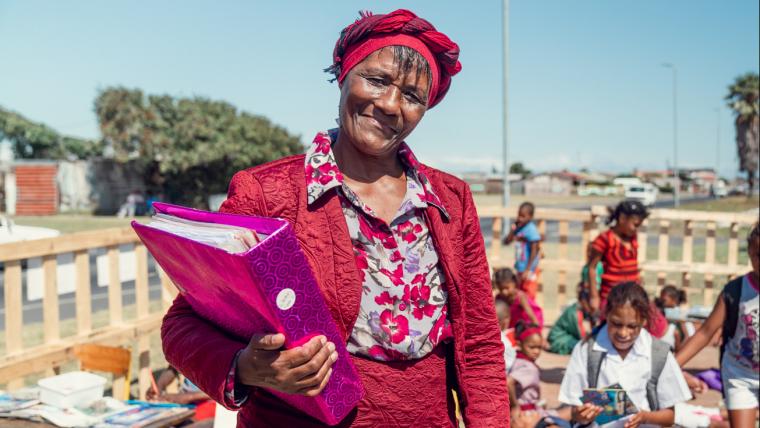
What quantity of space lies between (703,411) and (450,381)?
353cm

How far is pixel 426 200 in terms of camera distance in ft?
Result: 5.06

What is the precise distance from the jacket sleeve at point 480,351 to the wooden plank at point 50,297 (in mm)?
3669

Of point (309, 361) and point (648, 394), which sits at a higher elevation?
point (309, 361)

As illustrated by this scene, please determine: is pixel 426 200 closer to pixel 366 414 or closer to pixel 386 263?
pixel 386 263

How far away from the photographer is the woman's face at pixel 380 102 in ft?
4.77

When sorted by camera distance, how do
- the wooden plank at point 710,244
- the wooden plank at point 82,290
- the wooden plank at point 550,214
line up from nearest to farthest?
the wooden plank at point 82,290 → the wooden plank at point 550,214 → the wooden plank at point 710,244

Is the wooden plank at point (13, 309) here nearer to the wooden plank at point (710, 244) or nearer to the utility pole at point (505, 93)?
the wooden plank at point (710, 244)

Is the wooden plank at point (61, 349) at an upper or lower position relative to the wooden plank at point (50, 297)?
lower

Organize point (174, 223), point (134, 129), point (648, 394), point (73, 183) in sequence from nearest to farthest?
point (174, 223) → point (648, 394) → point (134, 129) → point (73, 183)

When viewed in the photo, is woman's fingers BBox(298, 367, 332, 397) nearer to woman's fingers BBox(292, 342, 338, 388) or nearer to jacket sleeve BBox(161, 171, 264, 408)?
woman's fingers BBox(292, 342, 338, 388)

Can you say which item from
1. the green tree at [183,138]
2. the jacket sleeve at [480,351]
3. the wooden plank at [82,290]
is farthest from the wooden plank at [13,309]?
the green tree at [183,138]

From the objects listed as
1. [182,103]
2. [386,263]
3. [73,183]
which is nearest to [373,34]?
[386,263]

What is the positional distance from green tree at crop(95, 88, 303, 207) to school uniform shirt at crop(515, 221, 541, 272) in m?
23.6

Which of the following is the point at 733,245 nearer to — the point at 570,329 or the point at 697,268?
the point at 697,268
